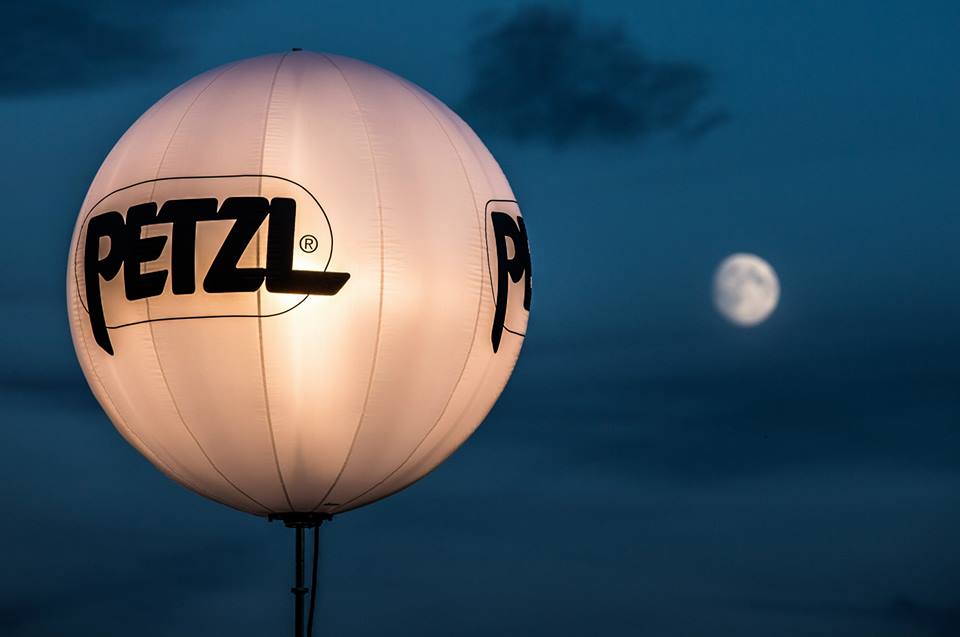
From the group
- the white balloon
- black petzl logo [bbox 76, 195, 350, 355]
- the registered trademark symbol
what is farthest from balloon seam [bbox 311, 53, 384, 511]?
the registered trademark symbol

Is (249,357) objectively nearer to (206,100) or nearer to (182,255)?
(182,255)

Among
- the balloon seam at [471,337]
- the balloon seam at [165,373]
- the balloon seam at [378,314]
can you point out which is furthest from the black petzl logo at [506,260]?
the balloon seam at [165,373]

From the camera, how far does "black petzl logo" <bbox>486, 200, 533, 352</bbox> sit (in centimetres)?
1703

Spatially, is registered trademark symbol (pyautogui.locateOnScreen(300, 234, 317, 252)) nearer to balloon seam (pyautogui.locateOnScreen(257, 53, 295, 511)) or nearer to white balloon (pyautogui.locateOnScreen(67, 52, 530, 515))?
white balloon (pyautogui.locateOnScreen(67, 52, 530, 515))

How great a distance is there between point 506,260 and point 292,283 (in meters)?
2.19

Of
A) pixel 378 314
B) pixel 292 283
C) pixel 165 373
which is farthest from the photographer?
pixel 165 373

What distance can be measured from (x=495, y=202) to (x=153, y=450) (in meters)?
3.62

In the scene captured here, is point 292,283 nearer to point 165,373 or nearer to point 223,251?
point 223,251

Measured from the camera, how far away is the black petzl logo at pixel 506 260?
1703 cm

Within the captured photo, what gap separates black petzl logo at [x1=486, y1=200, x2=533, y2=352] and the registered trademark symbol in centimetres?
169

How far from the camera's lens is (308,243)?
15953 mm

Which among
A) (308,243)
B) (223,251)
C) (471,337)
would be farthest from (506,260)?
(223,251)

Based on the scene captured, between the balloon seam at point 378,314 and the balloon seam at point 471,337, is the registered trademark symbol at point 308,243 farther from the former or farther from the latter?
the balloon seam at point 471,337

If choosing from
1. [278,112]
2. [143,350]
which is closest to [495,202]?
[278,112]
